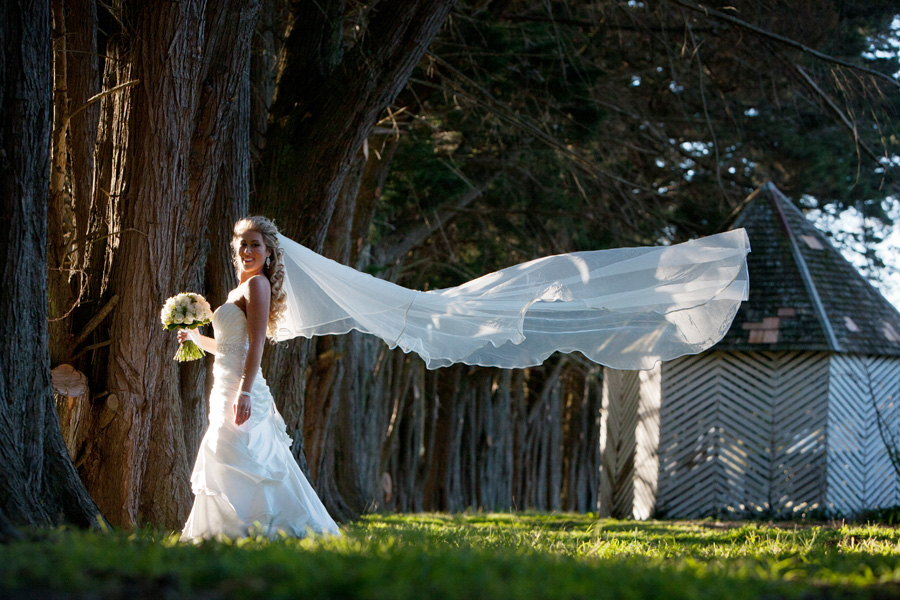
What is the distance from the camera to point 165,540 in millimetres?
5004

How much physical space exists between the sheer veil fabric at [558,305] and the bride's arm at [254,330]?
80 centimetres

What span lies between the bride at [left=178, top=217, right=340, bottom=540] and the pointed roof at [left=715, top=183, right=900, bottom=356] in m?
8.19

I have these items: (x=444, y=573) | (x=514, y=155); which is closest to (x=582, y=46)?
(x=514, y=155)

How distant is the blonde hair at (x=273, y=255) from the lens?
21.9ft

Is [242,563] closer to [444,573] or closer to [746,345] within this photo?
[444,573]

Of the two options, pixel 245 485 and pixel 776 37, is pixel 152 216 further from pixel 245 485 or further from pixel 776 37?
pixel 776 37

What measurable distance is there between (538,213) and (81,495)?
12191mm

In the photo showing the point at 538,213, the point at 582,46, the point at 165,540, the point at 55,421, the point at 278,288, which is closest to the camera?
the point at 165,540

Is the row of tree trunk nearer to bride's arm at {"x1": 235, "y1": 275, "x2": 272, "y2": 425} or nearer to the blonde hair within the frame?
the blonde hair

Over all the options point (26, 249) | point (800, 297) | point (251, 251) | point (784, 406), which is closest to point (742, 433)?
point (784, 406)

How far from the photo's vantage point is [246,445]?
20.2ft

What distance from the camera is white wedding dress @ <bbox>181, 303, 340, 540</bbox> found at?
6043 mm

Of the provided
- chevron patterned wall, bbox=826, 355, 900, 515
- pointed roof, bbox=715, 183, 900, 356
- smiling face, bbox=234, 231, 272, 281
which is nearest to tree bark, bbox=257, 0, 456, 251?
smiling face, bbox=234, 231, 272, 281

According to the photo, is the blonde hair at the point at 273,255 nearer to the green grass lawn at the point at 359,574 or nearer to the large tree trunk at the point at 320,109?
the large tree trunk at the point at 320,109
